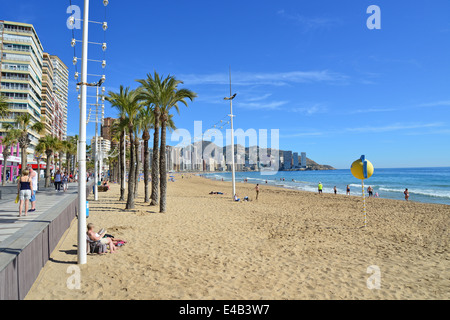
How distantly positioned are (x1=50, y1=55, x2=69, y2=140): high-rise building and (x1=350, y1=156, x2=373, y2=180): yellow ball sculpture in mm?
104627

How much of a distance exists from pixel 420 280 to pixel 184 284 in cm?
533

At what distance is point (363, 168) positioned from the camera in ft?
38.2

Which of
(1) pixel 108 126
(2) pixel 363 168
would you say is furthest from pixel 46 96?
(2) pixel 363 168

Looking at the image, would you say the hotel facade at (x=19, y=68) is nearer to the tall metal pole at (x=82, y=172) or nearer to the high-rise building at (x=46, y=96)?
the high-rise building at (x=46, y=96)

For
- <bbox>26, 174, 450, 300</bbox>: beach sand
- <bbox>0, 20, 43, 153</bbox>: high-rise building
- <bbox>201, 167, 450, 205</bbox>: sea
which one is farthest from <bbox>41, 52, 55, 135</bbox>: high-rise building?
<bbox>26, 174, 450, 300</bbox>: beach sand

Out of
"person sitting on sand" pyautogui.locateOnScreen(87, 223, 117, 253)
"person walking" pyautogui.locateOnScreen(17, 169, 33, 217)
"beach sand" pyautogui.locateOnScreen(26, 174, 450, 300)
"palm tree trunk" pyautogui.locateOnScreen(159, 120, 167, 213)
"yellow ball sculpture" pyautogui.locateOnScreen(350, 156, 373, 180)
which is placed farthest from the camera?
"palm tree trunk" pyautogui.locateOnScreen(159, 120, 167, 213)

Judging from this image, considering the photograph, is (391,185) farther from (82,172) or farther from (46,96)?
(46,96)

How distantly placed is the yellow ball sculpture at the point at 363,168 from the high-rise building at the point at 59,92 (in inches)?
4119

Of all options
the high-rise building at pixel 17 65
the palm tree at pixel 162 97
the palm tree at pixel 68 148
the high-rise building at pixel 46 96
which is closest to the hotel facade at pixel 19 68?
the high-rise building at pixel 17 65

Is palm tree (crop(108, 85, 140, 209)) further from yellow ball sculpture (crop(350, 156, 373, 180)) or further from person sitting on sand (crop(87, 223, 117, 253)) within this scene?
yellow ball sculpture (crop(350, 156, 373, 180))

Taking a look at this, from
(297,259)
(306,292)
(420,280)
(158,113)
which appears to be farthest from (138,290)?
(158,113)

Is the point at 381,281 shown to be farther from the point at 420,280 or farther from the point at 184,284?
the point at 184,284

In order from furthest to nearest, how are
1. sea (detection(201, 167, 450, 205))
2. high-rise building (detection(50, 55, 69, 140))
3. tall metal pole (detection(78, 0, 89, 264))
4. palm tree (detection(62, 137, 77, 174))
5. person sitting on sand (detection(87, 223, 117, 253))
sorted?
high-rise building (detection(50, 55, 69, 140))
palm tree (detection(62, 137, 77, 174))
sea (detection(201, 167, 450, 205))
person sitting on sand (detection(87, 223, 117, 253))
tall metal pole (detection(78, 0, 89, 264))

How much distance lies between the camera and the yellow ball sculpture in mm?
11562
